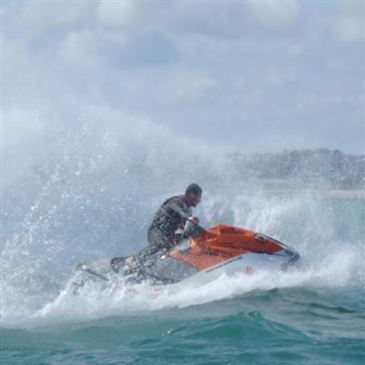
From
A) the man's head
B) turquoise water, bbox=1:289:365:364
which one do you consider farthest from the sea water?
the man's head

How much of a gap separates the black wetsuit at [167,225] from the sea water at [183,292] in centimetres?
72

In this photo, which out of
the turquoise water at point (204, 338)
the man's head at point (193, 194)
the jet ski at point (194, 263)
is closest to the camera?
the turquoise water at point (204, 338)

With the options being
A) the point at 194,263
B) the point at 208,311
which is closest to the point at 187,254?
the point at 194,263

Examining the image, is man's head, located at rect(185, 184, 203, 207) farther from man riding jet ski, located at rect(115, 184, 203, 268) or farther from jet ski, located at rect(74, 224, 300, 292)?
jet ski, located at rect(74, 224, 300, 292)

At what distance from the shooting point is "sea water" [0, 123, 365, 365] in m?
9.45

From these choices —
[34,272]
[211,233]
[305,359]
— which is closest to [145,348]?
[305,359]

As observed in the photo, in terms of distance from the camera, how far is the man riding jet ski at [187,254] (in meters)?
13.6

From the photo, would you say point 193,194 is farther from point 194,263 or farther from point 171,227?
point 194,263

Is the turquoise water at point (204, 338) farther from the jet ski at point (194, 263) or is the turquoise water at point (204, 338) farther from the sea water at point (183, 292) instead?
the jet ski at point (194, 263)

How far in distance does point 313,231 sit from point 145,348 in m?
9.97

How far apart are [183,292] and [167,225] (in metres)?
1.11

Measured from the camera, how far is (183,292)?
1330cm

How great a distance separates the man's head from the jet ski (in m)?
0.45

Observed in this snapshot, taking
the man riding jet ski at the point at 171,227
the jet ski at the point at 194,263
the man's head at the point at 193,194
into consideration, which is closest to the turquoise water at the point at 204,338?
the jet ski at the point at 194,263
